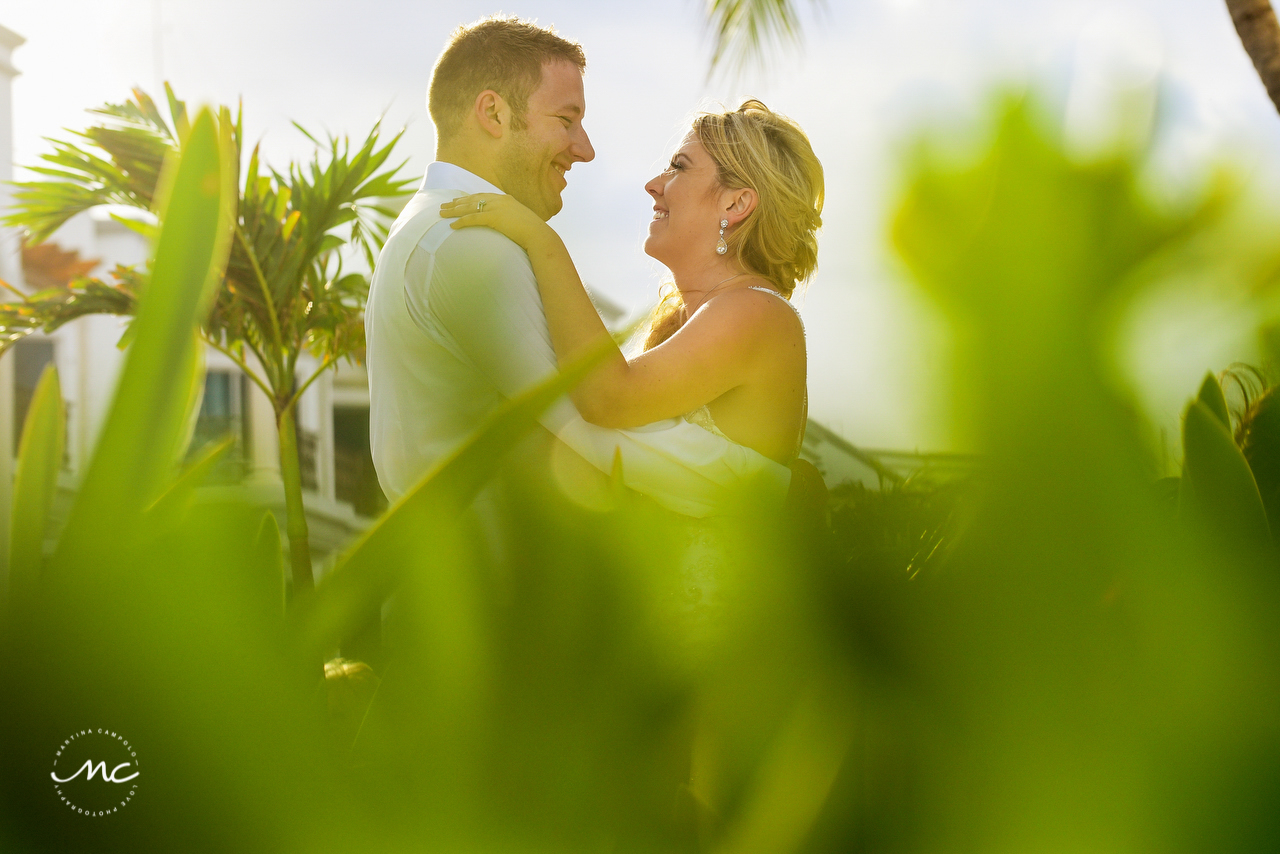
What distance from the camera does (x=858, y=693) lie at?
0.88 ft

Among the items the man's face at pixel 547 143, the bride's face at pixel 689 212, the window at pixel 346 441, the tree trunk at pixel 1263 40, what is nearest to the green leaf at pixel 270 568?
the man's face at pixel 547 143

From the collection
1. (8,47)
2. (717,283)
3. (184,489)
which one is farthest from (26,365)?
(184,489)

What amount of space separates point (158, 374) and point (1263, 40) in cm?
463

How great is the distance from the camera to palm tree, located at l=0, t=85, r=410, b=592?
5.53m

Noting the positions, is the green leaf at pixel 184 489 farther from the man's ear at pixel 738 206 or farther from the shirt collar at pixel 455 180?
the man's ear at pixel 738 206

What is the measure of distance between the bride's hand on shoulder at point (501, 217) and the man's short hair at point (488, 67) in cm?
63

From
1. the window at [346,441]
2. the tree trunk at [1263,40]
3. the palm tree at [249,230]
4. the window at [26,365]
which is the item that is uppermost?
the tree trunk at [1263,40]

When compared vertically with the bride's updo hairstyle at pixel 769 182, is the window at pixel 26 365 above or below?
below

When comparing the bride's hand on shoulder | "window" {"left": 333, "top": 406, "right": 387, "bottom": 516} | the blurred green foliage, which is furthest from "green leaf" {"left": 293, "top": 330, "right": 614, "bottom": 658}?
"window" {"left": 333, "top": 406, "right": 387, "bottom": 516}

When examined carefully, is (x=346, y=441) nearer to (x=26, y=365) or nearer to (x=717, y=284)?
(x=26, y=365)

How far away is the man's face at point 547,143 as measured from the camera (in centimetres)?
233

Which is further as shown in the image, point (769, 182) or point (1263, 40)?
point (1263, 40)

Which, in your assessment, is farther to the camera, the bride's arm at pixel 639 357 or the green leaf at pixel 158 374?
the bride's arm at pixel 639 357

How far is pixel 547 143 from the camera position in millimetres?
2389
